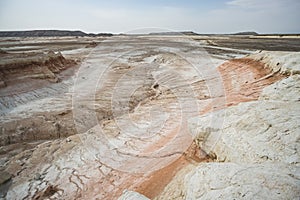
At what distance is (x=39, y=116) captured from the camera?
33.6ft

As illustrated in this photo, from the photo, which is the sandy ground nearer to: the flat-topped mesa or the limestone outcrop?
the flat-topped mesa

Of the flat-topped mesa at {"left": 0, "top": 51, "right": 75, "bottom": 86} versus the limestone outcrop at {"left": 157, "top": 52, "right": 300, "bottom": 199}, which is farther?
the flat-topped mesa at {"left": 0, "top": 51, "right": 75, "bottom": 86}

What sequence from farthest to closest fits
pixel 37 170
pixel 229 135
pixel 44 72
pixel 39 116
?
pixel 44 72
pixel 39 116
pixel 37 170
pixel 229 135

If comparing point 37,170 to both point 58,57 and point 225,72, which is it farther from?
point 58,57

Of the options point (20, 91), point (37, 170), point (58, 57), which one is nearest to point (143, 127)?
point (37, 170)

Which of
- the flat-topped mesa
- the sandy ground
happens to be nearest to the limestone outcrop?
the sandy ground

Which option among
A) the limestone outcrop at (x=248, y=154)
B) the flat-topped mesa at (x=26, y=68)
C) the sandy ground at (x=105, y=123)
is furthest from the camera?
the flat-topped mesa at (x=26, y=68)

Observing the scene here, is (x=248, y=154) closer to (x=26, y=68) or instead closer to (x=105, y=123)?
(x=105, y=123)

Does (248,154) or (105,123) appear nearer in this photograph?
(248,154)

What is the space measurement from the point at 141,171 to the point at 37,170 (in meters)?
2.88

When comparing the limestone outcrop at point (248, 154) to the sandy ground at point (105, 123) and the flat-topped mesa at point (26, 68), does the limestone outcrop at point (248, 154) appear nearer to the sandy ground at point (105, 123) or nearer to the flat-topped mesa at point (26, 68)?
the sandy ground at point (105, 123)

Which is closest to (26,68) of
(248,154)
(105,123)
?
(105,123)

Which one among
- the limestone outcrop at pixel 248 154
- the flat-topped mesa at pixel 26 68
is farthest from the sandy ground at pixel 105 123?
the limestone outcrop at pixel 248 154

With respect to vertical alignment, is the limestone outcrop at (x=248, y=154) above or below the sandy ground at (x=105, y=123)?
above
